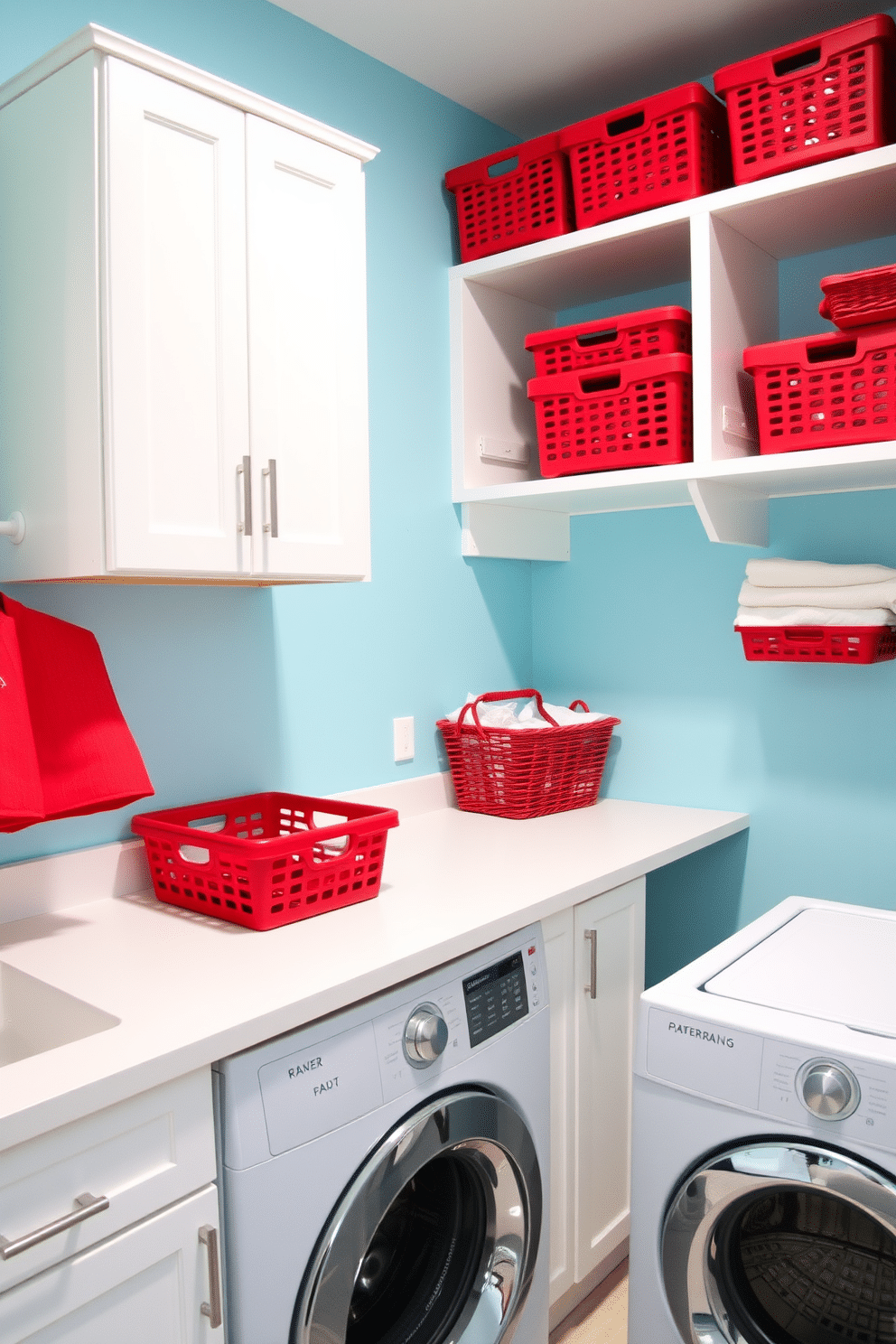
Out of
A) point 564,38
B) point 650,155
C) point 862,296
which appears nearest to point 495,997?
point 862,296

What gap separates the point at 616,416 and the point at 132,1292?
181cm

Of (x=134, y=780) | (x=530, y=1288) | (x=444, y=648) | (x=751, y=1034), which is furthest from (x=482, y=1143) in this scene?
(x=444, y=648)

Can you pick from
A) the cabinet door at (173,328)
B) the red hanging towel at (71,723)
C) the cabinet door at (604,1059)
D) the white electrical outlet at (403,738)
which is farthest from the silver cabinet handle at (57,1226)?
the white electrical outlet at (403,738)

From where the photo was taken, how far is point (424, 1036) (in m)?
1.49

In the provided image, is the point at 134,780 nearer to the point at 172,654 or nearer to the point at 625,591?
the point at 172,654

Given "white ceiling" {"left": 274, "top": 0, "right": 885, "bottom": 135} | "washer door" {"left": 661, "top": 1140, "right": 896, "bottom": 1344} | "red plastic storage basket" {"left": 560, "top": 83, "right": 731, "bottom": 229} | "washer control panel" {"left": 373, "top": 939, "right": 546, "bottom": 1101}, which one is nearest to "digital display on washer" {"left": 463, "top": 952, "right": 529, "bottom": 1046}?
"washer control panel" {"left": 373, "top": 939, "right": 546, "bottom": 1101}

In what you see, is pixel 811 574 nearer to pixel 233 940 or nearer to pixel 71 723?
pixel 233 940

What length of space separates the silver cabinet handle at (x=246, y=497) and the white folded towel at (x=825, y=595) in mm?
1121

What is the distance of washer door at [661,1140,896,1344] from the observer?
1378mm

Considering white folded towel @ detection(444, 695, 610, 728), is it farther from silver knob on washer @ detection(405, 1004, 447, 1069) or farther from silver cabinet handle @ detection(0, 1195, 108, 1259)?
silver cabinet handle @ detection(0, 1195, 108, 1259)

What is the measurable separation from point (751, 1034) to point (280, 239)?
1452 millimetres

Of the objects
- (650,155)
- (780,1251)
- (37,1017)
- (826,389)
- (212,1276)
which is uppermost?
(650,155)

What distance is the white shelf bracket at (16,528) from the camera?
1.58 m

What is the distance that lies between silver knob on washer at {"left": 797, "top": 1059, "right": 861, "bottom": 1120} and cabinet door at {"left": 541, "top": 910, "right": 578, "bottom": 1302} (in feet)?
1.78
